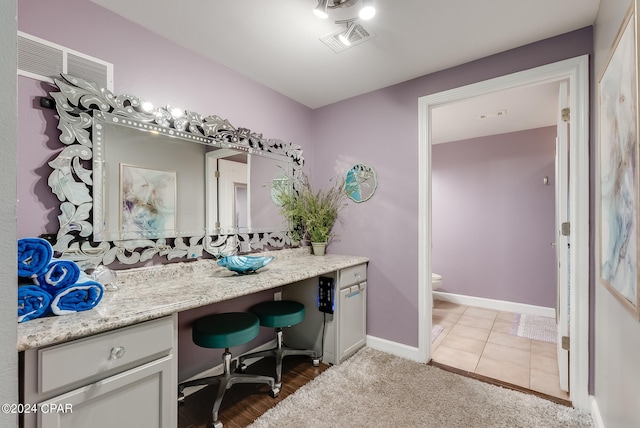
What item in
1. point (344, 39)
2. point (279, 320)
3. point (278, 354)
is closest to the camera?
point (344, 39)

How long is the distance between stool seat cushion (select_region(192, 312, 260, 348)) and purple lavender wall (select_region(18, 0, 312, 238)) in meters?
0.92

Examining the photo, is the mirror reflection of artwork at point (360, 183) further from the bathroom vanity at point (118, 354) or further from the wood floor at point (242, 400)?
the wood floor at point (242, 400)

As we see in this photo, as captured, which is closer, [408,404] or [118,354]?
[118,354]

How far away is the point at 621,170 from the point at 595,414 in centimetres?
147

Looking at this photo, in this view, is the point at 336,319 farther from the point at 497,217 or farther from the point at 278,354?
the point at 497,217

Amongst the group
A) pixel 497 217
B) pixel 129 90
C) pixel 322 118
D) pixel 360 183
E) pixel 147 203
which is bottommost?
pixel 497 217

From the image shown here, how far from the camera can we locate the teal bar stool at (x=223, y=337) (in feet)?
5.44

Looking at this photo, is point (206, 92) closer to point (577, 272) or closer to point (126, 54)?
point (126, 54)

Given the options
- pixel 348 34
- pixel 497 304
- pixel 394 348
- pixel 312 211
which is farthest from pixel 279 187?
pixel 497 304

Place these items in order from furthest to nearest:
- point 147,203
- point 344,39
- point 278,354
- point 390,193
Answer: point 390,193
point 278,354
point 344,39
point 147,203

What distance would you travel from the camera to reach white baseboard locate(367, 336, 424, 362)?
2420 mm

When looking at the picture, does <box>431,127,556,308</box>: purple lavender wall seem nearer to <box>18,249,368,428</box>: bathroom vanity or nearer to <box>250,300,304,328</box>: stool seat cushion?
<box>250,300,304,328</box>: stool seat cushion

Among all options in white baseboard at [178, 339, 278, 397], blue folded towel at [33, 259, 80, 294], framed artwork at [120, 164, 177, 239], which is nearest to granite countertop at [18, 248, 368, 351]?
blue folded towel at [33, 259, 80, 294]

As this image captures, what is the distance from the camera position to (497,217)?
3.86 m
